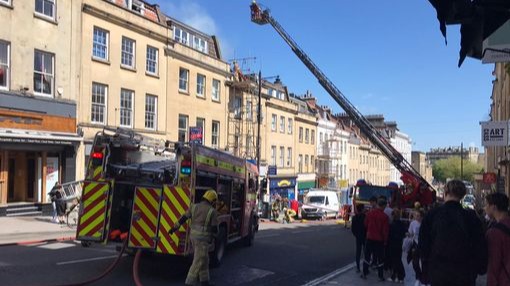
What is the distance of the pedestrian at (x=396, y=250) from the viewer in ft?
34.1

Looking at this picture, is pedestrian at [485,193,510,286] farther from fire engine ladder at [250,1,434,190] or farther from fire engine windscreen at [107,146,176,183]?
fire engine ladder at [250,1,434,190]

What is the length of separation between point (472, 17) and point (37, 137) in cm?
2009

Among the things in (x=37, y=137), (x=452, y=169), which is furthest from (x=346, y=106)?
(x=452, y=169)

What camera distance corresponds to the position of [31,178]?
73.3 feet

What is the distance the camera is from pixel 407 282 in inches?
384

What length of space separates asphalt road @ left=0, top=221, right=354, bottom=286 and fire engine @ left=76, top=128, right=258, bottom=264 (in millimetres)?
672

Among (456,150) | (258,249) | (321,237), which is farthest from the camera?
(456,150)

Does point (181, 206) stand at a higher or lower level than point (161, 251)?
higher

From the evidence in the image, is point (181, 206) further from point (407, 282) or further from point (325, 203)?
point (325, 203)

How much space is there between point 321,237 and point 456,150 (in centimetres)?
18428

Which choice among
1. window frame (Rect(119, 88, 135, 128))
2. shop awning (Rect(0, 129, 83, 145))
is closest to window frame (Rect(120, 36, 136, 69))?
window frame (Rect(119, 88, 135, 128))

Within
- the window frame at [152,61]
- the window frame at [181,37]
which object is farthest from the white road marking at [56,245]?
the window frame at [181,37]

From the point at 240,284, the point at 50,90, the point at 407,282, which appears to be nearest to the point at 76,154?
the point at 50,90

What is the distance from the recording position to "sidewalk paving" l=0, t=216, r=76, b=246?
1476cm
